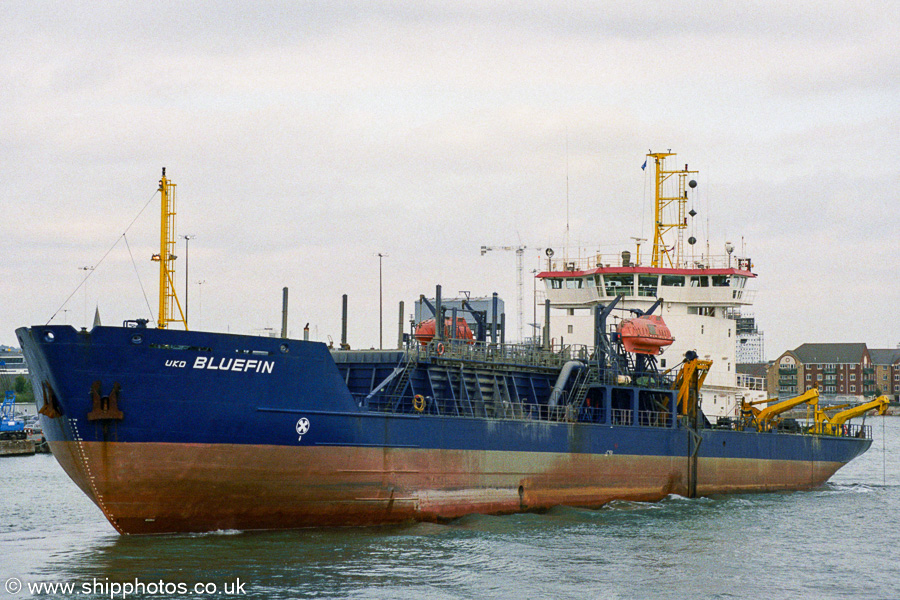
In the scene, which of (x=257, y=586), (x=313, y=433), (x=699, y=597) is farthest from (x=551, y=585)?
(x=313, y=433)

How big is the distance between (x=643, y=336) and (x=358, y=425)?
40.8 feet

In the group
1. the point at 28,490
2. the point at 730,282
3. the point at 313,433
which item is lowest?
the point at 28,490

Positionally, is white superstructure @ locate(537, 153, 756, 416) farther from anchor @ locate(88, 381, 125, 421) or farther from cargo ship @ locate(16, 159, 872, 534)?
anchor @ locate(88, 381, 125, 421)

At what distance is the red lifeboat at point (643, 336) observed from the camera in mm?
35000

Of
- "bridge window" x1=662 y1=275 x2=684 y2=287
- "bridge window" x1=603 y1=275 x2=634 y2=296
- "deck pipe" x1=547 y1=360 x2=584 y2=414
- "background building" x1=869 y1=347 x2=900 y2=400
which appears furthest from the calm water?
"background building" x1=869 y1=347 x2=900 y2=400

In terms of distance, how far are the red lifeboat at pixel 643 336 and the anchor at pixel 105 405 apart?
57.6 feet

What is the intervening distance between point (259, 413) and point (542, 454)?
369 inches

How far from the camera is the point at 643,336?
115ft

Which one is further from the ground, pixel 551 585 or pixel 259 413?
pixel 259 413

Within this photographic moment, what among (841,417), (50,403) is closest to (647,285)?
(841,417)

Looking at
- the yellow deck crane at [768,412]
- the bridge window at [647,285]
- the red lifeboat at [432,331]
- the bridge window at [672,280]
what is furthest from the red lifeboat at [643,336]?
the bridge window at [672,280]

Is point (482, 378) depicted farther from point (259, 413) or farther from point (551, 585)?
point (551, 585)

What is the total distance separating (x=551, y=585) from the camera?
21109mm

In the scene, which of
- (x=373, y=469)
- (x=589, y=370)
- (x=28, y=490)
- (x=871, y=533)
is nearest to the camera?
(x=373, y=469)
